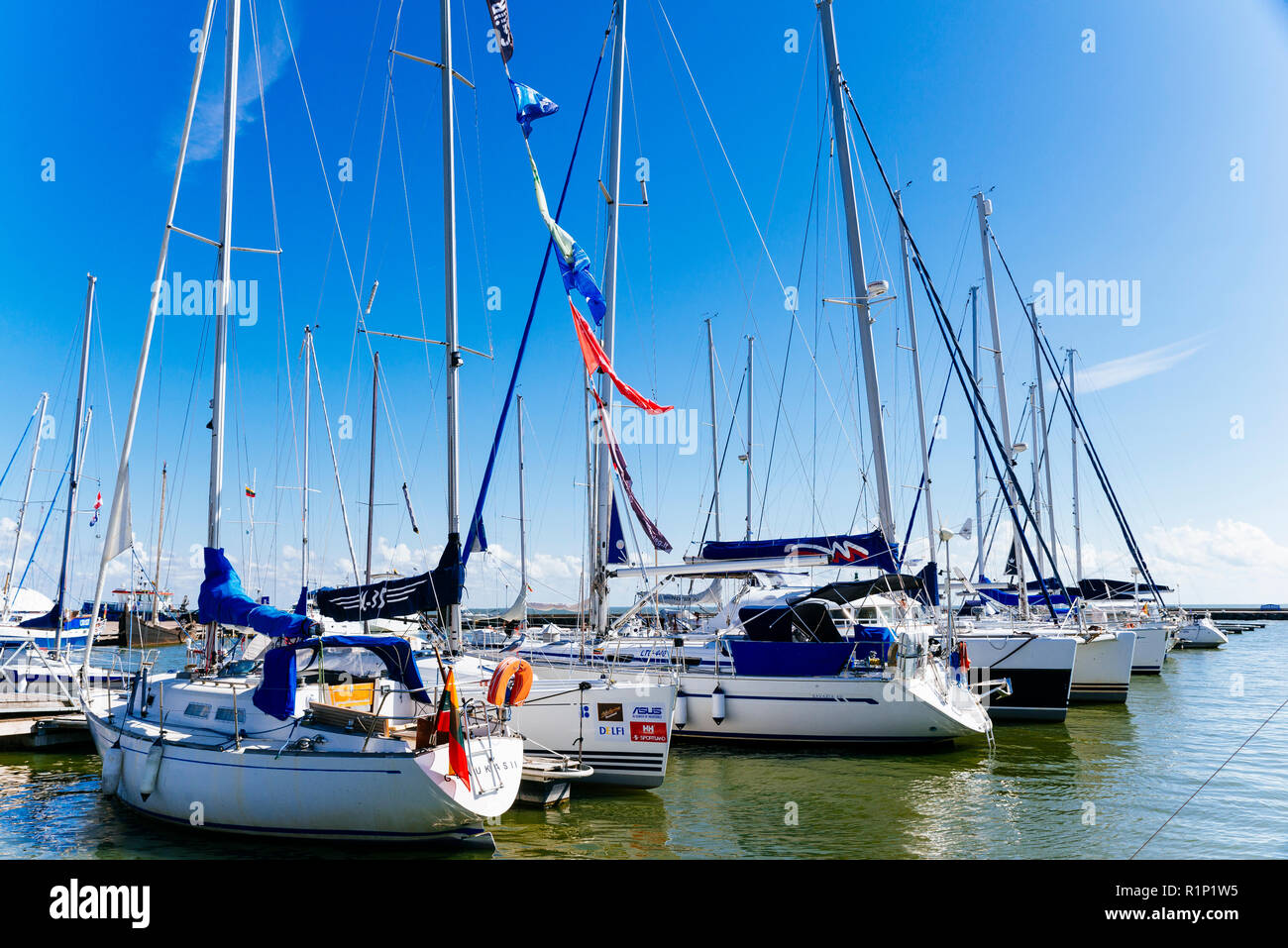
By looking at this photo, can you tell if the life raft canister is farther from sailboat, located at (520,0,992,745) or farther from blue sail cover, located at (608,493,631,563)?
blue sail cover, located at (608,493,631,563)

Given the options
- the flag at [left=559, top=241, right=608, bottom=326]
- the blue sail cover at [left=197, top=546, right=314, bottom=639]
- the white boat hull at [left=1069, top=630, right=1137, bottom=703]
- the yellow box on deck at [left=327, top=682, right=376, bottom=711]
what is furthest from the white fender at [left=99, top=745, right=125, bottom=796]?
the white boat hull at [left=1069, top=630, right=1137, bottom=703]

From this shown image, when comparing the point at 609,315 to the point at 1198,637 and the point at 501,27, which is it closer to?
the point at 501,27

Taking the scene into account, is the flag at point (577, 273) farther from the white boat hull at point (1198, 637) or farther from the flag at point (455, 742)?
the white boat hull at point (1198, 637)

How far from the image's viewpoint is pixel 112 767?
13.4 m

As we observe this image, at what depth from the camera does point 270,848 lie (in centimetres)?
1091

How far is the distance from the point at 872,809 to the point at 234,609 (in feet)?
36.4

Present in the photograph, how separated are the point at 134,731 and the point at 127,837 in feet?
5.54

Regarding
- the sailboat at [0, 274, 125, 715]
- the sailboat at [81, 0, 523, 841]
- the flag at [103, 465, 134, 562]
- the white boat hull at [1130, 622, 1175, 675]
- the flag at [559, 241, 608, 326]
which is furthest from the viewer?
the white boat hull at [1130, 622, 1175, 675]

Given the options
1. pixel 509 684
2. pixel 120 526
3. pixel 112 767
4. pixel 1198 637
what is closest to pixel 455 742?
pixel 509 684

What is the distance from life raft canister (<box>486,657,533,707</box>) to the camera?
11906 mm

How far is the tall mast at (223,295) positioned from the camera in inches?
571

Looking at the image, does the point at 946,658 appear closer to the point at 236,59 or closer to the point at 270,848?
the point at 270,848

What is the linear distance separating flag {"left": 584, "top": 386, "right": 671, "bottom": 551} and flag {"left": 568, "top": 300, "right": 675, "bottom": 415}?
0.59m
